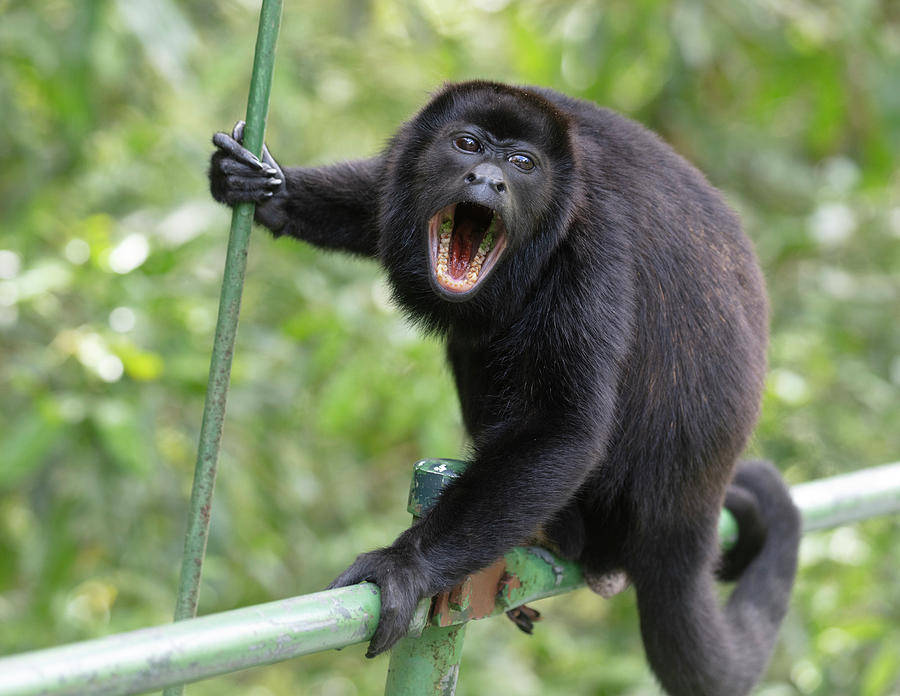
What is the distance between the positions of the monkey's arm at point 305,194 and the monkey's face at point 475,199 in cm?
34

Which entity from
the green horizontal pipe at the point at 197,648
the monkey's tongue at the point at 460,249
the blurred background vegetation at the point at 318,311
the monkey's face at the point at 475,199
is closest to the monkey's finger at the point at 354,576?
the green horizontal pipe at the point at 197,648

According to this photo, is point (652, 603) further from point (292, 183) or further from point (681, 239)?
point (292, 183)

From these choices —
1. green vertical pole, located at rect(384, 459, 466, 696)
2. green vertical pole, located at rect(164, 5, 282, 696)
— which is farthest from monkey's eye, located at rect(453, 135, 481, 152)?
green vertical pole, located at rect(384, 459, 466, 696)

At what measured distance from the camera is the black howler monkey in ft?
7.73

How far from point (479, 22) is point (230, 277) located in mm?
4415

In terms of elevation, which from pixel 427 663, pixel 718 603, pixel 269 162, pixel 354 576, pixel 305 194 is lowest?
pixel 718 603

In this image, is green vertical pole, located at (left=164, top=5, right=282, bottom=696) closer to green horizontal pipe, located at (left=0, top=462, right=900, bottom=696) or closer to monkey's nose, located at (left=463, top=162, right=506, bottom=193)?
green horizontal pipe, located at (left=0, top=462, right=900, bottom=696)

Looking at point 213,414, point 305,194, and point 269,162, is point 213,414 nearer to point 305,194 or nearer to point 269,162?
point 269,162

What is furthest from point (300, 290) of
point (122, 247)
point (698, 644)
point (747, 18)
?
point (747, 18)

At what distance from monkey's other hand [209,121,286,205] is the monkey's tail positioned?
1.31 meters

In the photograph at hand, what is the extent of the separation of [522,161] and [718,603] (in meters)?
1.24

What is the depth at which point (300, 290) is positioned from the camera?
3.92m

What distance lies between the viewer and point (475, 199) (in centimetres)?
234

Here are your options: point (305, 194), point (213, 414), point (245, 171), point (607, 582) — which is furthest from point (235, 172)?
point (607, 582)
